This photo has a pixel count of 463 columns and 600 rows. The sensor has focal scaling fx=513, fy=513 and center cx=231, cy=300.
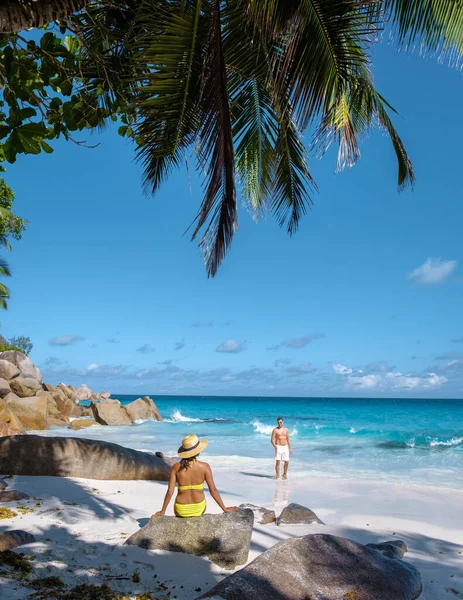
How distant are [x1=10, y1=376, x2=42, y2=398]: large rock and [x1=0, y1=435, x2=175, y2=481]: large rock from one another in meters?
17.1

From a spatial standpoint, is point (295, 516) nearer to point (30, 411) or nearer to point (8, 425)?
point (8, 425)

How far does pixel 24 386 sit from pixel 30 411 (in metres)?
6.69

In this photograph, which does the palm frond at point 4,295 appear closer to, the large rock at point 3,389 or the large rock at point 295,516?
the large rock at point 3,389

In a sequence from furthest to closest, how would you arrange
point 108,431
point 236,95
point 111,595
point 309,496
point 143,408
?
point 143,408, point 108,431, point 309,496, point 236,95, point 111,595

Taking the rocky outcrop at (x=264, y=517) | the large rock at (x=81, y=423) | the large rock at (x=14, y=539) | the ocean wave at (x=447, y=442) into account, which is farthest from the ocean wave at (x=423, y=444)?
the large rock at (x=14, y=539)

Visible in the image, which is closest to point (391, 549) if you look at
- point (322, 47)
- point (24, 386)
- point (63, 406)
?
point (322, 47)

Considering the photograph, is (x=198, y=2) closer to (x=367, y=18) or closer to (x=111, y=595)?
(x=367, y=18)

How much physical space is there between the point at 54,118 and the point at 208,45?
1727mm

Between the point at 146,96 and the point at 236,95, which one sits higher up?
the point at 236,95

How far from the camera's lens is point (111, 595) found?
3.40 metres

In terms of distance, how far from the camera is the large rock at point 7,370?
24094mm

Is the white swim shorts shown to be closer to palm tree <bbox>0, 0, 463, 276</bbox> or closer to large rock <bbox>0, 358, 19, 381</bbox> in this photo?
palm tree <bbox>0, 0, 463, 276</bbox>

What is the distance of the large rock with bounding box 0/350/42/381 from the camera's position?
2675 centimetres

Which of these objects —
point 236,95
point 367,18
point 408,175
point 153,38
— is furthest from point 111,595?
point 408,175
